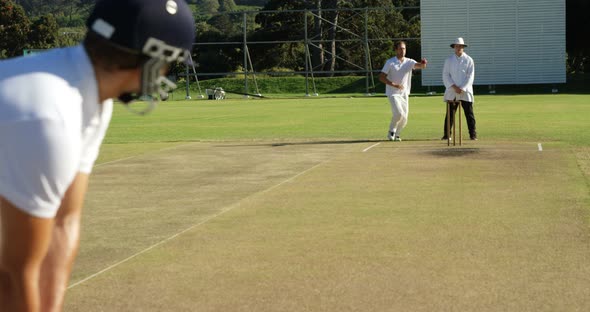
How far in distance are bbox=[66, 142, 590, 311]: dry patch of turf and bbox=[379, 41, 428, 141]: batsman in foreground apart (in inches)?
185

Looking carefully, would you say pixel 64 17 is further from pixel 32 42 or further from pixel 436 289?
pixel 436 289

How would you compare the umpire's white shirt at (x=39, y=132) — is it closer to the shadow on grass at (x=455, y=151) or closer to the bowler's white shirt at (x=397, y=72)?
the shadow on grass at (x=455, y=151)

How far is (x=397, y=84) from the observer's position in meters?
20.0

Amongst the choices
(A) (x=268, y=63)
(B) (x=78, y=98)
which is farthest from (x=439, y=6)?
(B) (x=78, y=98)

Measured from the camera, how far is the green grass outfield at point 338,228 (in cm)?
643

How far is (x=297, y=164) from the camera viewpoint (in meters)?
15.3

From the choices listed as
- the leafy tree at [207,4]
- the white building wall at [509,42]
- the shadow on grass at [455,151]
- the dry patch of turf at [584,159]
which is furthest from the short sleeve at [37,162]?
the leafy tree at [207,4]

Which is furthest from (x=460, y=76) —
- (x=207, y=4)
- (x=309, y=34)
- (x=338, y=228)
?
(x=207, y=4)

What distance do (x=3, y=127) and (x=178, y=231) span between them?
6.46 meters

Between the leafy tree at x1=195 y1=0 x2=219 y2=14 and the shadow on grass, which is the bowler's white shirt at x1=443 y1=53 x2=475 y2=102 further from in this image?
the leafy tree at x1=195 y1=0 x2=219 y2=14

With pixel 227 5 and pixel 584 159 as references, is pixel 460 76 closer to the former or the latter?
pixel 584 159

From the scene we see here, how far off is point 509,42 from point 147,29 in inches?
1997

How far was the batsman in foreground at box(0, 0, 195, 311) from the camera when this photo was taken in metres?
2.63

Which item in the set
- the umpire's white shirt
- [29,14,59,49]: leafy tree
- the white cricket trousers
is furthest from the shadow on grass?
[29,14,59,49]: leafy tree
